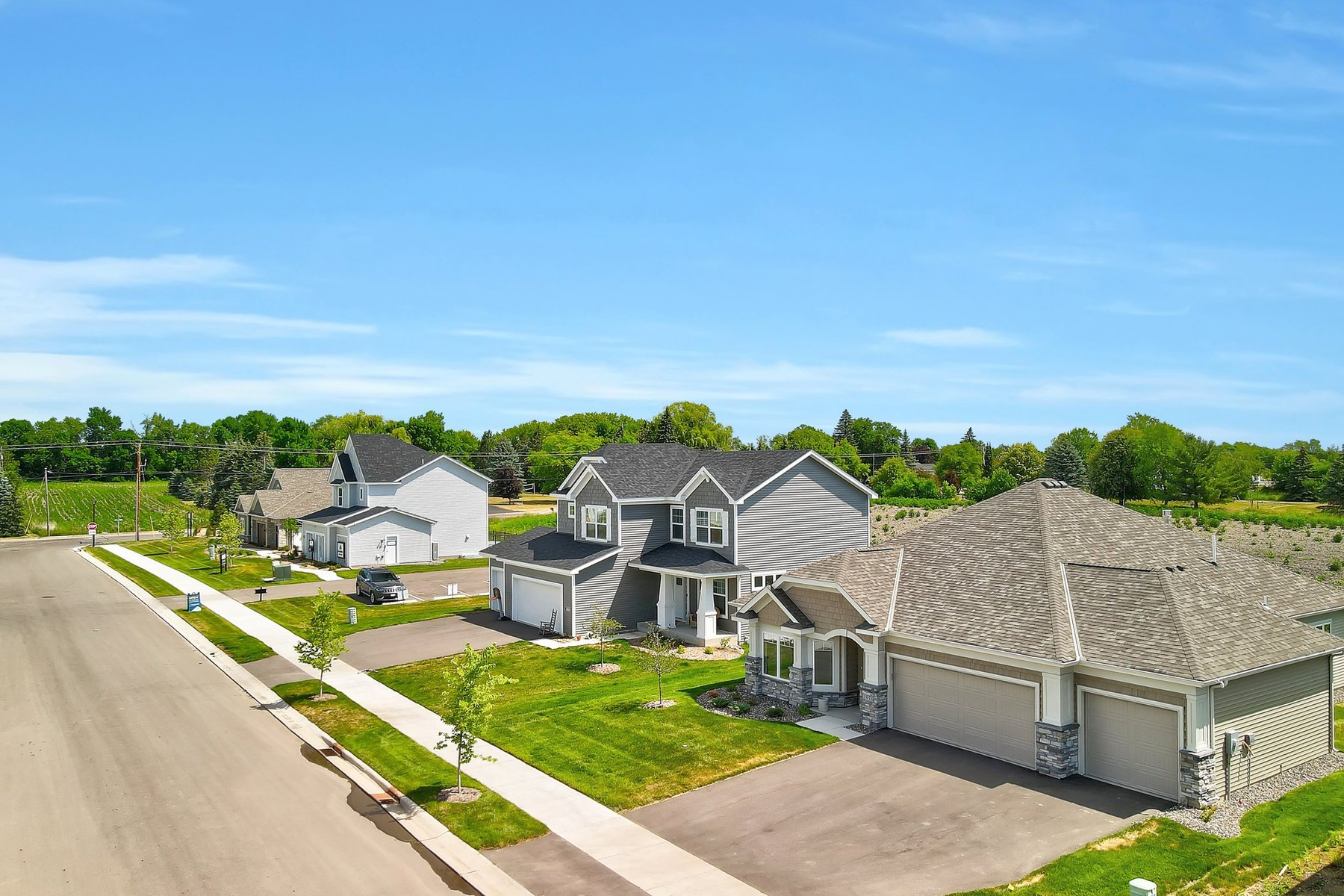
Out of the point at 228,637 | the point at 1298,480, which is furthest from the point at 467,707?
the point at 1298,480

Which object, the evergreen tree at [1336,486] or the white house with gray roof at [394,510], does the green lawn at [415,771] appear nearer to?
the white house with gray roof at [394,510]

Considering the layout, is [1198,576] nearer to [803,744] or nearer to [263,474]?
[803,744]

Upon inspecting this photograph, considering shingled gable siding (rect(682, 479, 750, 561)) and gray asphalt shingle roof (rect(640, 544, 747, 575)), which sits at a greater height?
shingled gable siding (rect(682, 479, 750, 561))

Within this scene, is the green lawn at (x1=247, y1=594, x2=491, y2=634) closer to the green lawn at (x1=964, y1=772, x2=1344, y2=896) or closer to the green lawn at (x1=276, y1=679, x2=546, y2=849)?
the green lawn at (x1=276, y1=679, x2=546, y2=849)

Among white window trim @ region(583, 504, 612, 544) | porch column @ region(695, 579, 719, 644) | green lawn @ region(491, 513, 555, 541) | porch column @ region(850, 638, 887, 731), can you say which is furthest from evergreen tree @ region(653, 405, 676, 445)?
porch column @ region(850, 638, 887, 731)

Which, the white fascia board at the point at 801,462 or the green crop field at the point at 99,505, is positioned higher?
the white fascia board at the point at 801,462

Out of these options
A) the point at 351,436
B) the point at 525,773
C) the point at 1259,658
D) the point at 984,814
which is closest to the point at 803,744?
the point at 984,814

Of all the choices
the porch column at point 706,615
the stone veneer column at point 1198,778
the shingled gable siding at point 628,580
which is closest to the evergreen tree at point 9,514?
the shingled gable siding at point 628,580

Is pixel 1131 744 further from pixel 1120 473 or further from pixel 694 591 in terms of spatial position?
pixel 1120 473
